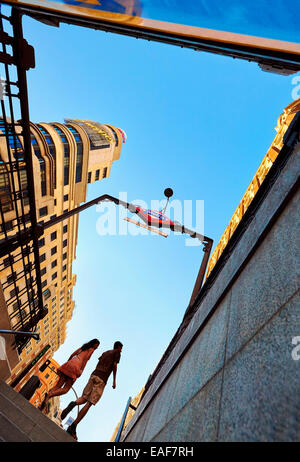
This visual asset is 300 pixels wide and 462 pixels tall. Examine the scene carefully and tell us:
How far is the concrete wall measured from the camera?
1.45 metres

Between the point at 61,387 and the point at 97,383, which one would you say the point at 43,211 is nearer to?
the point at 61,387

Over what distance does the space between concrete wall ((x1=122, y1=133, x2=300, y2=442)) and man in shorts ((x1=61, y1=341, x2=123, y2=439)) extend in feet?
8.53

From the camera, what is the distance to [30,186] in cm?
588

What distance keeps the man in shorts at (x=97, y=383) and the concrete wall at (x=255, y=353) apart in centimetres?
260

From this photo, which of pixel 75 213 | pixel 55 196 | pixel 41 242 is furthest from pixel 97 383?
pixel 55 196

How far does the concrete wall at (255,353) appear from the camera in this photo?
1450 millimetres

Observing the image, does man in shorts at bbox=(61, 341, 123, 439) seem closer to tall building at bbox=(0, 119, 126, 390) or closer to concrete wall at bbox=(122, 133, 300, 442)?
concrete wall at bbox=(122, 133, 300, 442)

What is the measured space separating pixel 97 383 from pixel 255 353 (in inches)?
214

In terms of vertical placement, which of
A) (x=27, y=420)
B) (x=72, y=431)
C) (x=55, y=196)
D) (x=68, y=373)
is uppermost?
(x=27, y=420)

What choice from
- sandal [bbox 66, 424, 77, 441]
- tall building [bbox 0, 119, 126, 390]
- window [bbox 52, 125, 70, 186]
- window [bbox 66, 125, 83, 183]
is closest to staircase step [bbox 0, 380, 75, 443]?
sandal [bbox 66, 424, 77, 441]

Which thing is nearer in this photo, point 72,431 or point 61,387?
point 72,431

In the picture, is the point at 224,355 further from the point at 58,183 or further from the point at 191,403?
the point at 58,183

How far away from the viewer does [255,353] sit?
1873 millimetres
